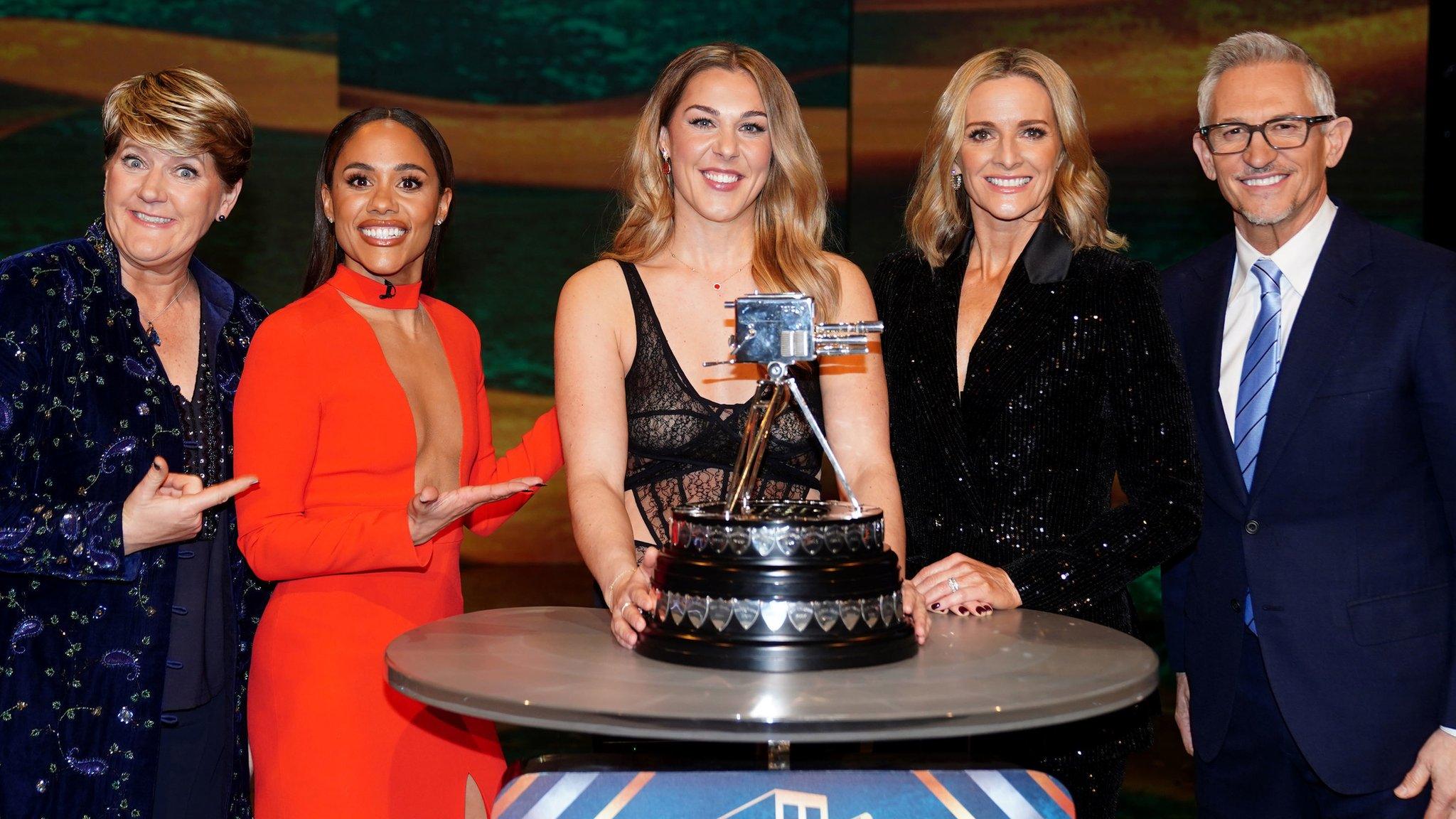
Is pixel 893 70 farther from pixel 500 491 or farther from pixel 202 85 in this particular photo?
pixel 500 491

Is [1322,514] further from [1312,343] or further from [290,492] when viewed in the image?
[290,492]

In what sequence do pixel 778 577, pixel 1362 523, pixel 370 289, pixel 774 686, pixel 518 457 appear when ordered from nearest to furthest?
pixel 774 686 → pixel 778 577 → pixel 1362 523 → pixel 370 289 → pixel 518 457

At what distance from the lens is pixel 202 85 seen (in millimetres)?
2553

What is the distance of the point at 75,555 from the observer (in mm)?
2260

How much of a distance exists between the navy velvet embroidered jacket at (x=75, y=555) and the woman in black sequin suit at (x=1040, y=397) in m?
1.30

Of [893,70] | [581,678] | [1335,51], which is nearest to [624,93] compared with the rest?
[893,70]

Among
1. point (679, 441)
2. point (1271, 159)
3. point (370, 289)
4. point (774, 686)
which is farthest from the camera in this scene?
point (370, 289)

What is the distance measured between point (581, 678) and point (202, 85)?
1.54 metres

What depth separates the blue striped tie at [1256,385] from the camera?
241 cm

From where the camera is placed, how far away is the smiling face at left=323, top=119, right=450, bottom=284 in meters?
2.53

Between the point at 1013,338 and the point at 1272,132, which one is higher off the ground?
the point at 1272,132

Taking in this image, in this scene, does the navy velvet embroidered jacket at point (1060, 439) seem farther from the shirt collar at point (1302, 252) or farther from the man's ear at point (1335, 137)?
the man's ear at point (1335, 137)

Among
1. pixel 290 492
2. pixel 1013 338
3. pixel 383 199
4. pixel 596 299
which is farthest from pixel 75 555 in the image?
pixel 1013 338

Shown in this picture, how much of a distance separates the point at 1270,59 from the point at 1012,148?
0.53 metres
